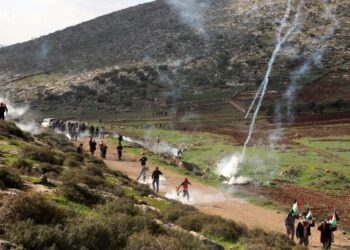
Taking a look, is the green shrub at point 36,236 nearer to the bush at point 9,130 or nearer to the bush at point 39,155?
the bush at point 39,155

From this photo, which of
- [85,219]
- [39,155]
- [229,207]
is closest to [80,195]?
[85,219]

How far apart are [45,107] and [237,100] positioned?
41786 millimetres

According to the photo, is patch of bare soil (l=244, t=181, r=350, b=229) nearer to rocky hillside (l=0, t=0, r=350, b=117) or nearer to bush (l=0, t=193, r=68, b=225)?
bush (l=0, t=193, r=68, b=225)

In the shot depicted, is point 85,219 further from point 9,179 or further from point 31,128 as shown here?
point 31,128

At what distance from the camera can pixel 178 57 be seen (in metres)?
127

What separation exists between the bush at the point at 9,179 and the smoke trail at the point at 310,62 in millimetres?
73730

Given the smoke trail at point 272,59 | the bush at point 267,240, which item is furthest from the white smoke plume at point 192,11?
the bush at point 267,240

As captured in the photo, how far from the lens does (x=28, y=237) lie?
10281 millimetres

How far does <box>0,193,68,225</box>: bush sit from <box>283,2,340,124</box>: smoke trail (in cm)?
7781

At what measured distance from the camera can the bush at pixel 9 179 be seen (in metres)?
16.7

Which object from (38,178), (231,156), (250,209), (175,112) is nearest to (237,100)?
(175,112)

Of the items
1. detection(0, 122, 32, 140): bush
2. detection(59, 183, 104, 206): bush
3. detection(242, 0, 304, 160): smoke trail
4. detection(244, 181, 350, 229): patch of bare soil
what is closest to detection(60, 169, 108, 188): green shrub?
detection(59, 183, 104, 206): bush

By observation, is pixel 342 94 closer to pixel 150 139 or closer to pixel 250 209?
pixel 150 139

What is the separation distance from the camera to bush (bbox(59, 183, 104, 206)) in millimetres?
17625
